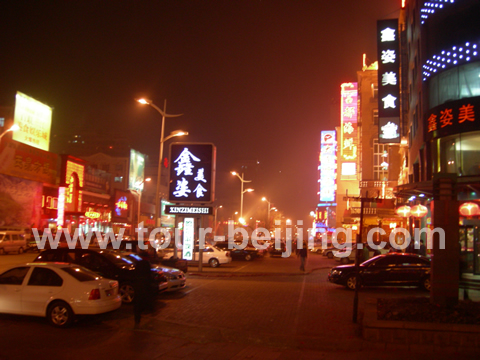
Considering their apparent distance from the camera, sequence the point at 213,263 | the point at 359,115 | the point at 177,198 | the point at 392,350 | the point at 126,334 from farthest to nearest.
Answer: the point at 359,115 → the point at 213,263 → the point at 177,198 → the point at 126,334 → the point at 392,350

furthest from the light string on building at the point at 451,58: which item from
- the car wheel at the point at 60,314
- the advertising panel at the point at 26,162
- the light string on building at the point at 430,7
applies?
the advertising panel at the point at 26,162

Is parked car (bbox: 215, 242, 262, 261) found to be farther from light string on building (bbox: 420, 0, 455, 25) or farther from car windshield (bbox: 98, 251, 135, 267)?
car windshield (bbox: 98, 251, 135, 267)

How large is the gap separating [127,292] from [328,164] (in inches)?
2276

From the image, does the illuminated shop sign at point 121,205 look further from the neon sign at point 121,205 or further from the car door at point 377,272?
the car door at point 377,272

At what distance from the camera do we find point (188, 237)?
24.9 metres

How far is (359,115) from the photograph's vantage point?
48.8 metres

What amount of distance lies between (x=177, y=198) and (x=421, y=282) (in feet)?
44.9

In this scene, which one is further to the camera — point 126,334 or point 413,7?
point 413,7

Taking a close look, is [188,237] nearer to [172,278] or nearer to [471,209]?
[172,278]

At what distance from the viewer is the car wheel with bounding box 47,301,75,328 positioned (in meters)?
9.50

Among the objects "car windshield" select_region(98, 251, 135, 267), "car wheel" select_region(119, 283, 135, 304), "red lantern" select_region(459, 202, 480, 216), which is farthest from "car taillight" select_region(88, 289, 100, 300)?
"red lantern" select_region(459, 202, 480, 216)

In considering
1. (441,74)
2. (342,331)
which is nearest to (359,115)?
(441,74)

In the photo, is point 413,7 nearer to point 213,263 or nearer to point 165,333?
point 213,263

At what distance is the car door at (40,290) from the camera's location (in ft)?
31.6
